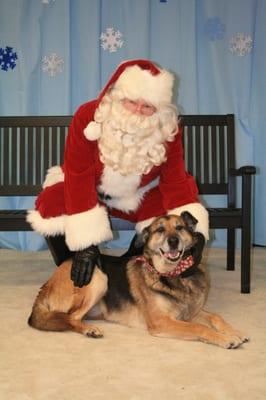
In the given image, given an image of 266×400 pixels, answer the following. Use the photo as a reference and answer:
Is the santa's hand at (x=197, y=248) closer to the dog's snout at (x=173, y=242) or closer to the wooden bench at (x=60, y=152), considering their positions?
the dog's snout at (x=173, y=242)

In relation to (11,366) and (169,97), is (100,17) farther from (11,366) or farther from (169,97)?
(11,366)

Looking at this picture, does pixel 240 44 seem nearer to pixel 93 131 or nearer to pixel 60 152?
pixel 60 152

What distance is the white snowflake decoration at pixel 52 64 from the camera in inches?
150

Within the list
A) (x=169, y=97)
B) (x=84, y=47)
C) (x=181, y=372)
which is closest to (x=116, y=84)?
(x=169, y=97)

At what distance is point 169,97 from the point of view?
7.77ft

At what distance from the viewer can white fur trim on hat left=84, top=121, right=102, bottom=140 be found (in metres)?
2.33

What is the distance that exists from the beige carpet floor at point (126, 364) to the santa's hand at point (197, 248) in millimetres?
355

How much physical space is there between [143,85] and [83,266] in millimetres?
906

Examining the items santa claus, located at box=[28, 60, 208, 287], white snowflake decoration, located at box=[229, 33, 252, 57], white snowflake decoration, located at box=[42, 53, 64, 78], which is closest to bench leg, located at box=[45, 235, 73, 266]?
santa claus, located at box=[28, 60, 208, 287]

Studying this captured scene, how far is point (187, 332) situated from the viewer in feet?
6.91

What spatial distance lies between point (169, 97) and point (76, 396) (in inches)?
57.4

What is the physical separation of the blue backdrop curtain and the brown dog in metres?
1.78

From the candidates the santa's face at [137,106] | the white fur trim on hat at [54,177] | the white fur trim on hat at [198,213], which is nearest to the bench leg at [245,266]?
the white fur trim on hat at [198,213]

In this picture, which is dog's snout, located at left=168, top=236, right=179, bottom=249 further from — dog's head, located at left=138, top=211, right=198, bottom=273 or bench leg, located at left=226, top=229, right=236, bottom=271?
bench leg, located at left=226, top=229, right=236, bottom=271
